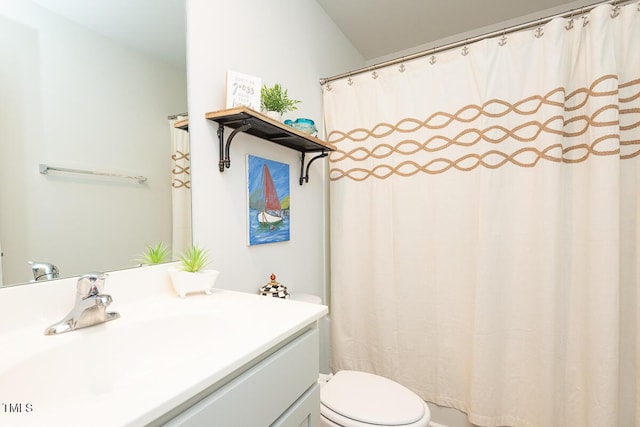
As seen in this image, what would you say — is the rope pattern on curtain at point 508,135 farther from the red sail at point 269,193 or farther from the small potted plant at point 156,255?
the small potted plant at point 156,255

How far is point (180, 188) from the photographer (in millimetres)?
1072

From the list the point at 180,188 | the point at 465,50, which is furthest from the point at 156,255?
the point at 465,50

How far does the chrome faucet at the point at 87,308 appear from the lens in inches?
27.8

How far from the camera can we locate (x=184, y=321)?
2.74 feet

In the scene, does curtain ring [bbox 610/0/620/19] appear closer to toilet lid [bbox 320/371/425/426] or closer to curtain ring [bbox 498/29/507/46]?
curtain ring [bbox 498/29/507/46]

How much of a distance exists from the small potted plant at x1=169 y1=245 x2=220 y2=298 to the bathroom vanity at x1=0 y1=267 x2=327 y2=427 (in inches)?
1.4

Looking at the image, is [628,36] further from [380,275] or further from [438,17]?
[380,275]

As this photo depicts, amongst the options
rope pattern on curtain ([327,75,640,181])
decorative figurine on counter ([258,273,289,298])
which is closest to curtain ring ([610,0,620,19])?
rope pattern on curtain ([327,75,640,181])

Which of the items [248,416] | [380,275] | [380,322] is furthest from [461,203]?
[248,416]

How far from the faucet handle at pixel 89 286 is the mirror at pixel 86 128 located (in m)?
0.11

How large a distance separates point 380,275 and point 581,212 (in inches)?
39.3

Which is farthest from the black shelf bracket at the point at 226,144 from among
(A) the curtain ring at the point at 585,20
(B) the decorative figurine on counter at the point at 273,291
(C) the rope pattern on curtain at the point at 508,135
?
(A) the curtain ring at the point at 585,20

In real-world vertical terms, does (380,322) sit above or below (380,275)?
below

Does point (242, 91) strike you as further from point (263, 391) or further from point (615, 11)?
point (615, 11)
